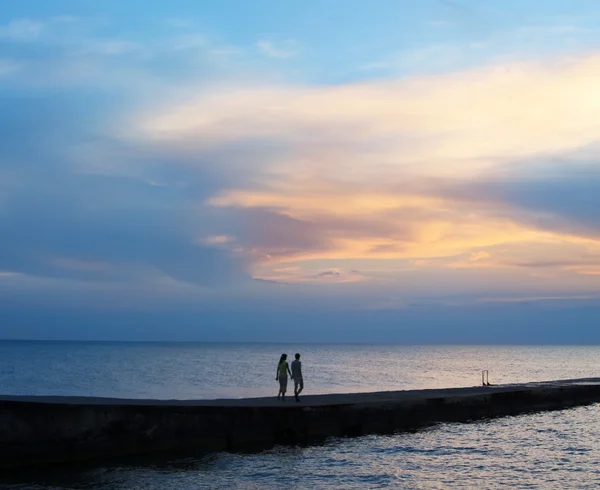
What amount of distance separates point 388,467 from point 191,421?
623 cm

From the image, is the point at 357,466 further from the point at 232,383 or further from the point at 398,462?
the point at 232,383

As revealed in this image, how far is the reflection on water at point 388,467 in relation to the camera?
18562 millimetres

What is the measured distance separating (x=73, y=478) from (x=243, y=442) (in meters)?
6.23

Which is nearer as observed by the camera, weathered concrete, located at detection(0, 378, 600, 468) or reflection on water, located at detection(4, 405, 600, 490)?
reflection on water, located at detection(4, 405, 600, 490)

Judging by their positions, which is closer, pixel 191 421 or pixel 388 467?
pixel 388 467

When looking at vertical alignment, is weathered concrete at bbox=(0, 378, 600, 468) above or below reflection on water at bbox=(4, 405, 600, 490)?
above

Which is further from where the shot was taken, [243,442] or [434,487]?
[243,442]

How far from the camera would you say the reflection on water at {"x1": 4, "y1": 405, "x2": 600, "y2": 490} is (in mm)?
18562

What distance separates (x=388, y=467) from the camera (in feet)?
68.7

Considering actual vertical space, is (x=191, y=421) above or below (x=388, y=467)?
above

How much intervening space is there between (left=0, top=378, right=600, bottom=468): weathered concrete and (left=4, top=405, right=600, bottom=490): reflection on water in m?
0.85

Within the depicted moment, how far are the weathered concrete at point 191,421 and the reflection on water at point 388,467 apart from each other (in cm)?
85

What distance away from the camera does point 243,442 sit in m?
23.3

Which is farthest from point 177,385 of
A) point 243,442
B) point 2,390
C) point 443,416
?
point 243,442
